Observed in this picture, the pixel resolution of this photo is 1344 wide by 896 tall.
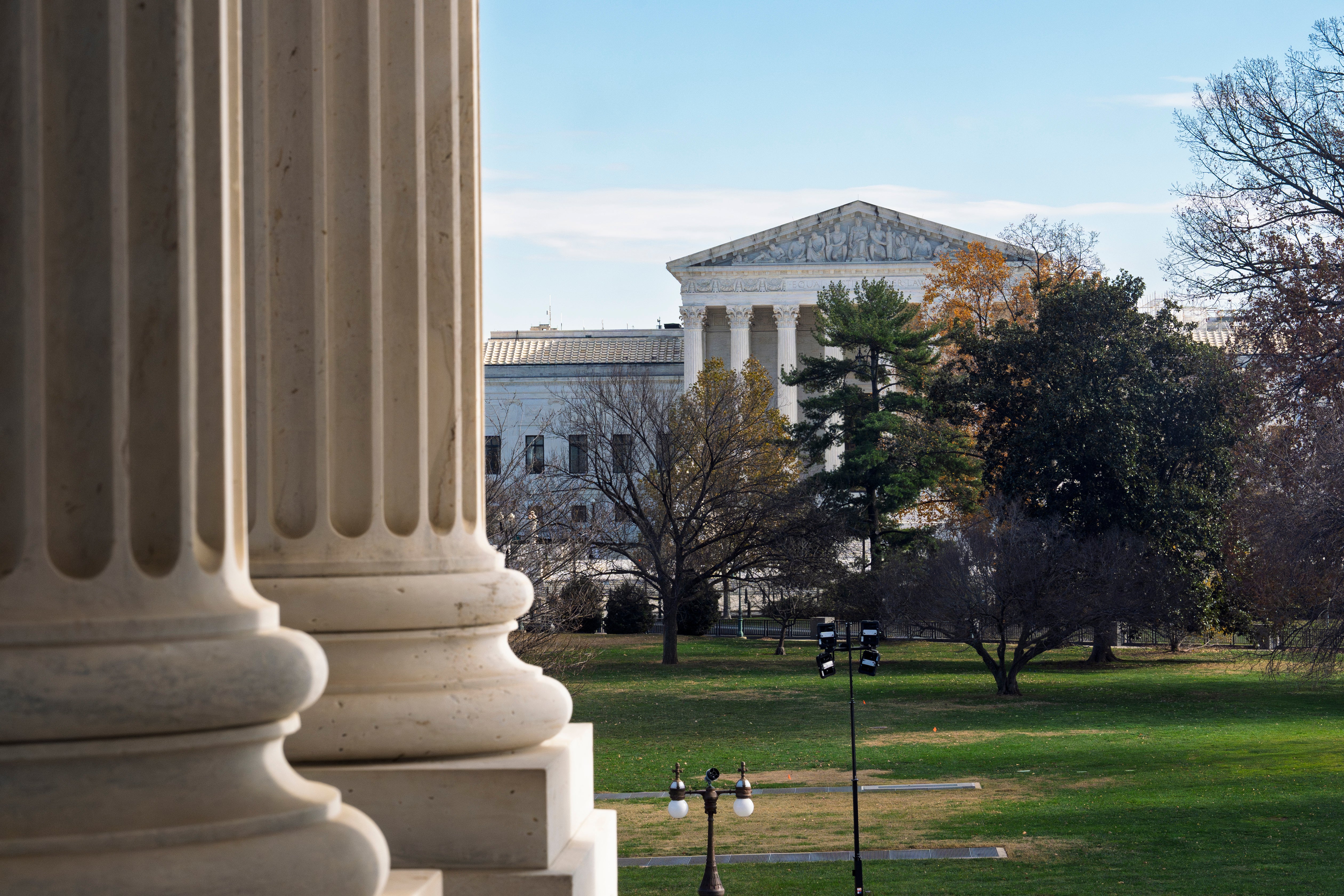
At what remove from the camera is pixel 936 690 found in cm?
4769

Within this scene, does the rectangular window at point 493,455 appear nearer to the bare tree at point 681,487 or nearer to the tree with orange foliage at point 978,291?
the bare tree at point 681,487

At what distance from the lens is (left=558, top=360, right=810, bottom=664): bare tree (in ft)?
182

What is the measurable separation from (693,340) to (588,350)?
11.4 metres

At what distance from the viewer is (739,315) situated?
91.1 meters

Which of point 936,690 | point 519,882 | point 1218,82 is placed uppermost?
point 1218,82

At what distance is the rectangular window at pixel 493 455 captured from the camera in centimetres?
5253

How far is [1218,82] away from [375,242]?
3362 cm

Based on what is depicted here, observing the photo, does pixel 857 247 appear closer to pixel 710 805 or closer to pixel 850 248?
pixel 850 248

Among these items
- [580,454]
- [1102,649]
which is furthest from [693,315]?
[1102,649]

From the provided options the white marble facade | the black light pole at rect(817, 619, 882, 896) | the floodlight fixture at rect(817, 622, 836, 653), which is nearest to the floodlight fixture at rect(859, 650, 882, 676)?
the black light pole at rect(817, 619, 882, 896)

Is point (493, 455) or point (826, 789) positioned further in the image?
point (493, 455)

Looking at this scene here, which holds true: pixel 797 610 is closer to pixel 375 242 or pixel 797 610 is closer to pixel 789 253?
pixel 789 253

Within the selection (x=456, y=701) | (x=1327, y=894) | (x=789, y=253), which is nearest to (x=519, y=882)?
(x=456, y=701)

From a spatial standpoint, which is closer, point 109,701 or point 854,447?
point 109,701
